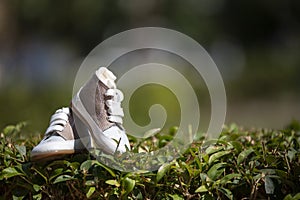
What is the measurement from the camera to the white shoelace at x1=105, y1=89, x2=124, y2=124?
1874 mm

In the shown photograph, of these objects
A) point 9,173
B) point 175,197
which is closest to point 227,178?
point 175,197

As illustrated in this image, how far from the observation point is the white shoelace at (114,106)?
6.15 feet

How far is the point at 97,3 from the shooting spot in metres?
15.3

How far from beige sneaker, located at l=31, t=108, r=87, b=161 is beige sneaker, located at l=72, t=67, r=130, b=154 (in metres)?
0.06

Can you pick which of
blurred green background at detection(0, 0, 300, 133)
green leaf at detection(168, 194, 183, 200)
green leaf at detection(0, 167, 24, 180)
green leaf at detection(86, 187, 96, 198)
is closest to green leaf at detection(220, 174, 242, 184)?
green leaf at detection(168, 194, 183, 200)

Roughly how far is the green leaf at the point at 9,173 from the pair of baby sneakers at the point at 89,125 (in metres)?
0.07

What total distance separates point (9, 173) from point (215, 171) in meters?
0.67

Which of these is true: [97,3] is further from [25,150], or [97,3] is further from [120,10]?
[25,150]

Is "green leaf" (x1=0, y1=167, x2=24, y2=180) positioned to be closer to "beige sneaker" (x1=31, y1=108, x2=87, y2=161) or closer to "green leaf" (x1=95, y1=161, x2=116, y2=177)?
"beige sneaker" (x1=31, y1=108, x2=87, y2=161)

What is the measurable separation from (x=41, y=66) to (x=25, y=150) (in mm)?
12208

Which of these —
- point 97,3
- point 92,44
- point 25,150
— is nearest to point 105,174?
point 25,150

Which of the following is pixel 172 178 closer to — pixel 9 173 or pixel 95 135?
pixel 95 135

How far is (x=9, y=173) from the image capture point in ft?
5.71

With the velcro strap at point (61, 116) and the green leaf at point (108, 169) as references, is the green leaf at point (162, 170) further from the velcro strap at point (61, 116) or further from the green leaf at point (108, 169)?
the velcro strap at point (61, 116)
